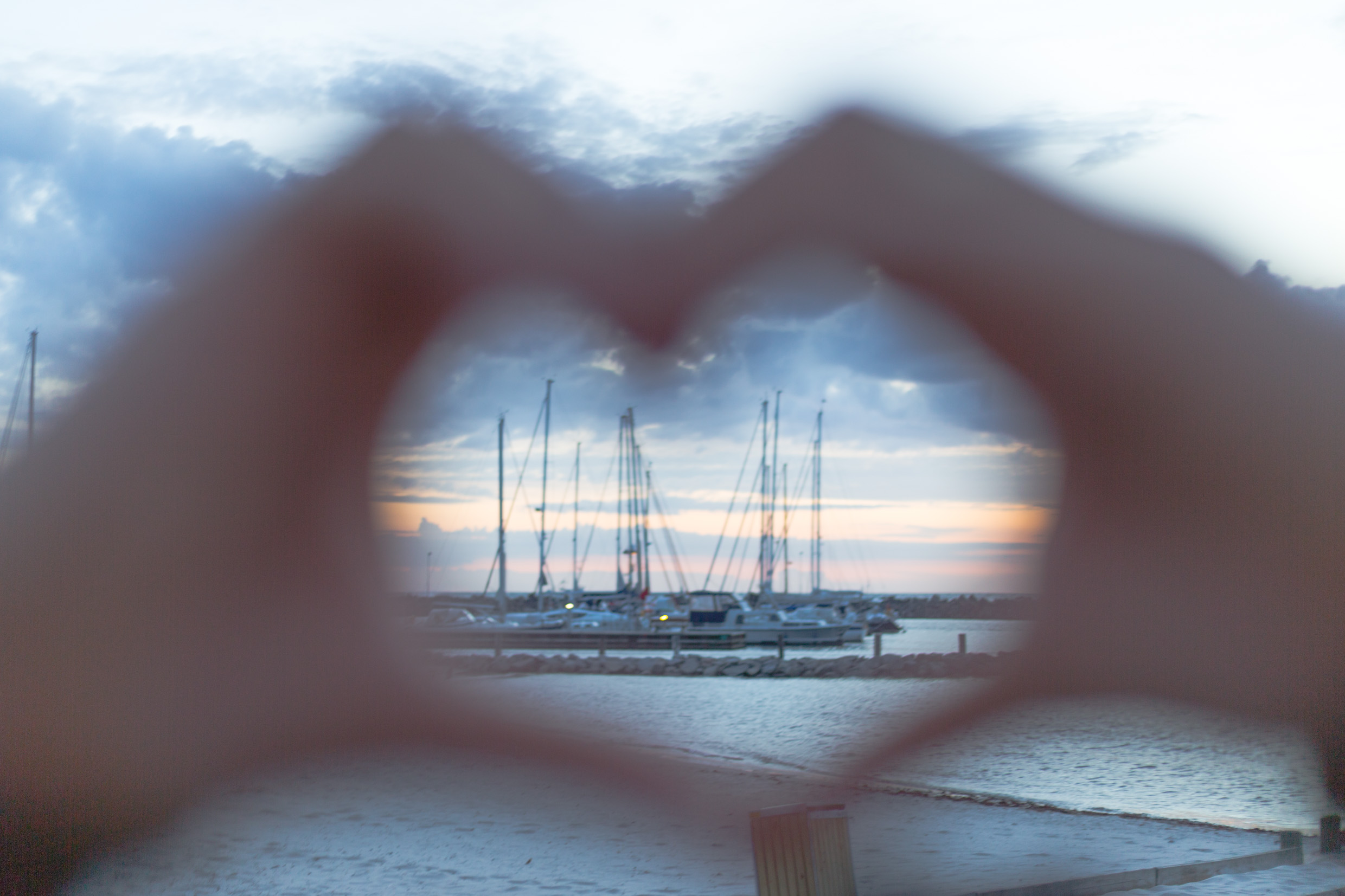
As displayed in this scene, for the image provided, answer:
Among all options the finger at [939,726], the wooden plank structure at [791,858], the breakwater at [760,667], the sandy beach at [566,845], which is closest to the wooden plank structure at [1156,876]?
the sandy beach at [566,845]

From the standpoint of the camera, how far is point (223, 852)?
378 inches

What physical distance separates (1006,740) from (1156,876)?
14.1m

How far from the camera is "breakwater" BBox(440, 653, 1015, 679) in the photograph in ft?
110

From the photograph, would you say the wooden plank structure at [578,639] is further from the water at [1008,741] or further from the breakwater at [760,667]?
the water at [1008,741]

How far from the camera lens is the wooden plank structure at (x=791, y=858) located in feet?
18.5

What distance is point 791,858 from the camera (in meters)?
5.67

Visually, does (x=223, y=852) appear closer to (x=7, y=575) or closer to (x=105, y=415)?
(x=7, y=575)

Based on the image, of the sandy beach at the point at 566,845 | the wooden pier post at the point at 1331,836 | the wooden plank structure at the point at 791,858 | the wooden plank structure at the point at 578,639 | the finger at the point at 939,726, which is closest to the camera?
the wooden plank structure at the point at 791,858

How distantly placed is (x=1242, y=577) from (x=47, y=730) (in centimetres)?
3606

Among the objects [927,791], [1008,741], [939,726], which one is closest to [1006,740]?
[1008,741]

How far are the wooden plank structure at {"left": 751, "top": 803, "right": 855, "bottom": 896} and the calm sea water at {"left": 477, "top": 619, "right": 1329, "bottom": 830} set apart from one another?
741 centimetres

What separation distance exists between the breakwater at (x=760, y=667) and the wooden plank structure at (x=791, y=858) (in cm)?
2827

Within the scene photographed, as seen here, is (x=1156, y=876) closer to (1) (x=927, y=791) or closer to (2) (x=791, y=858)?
(2) (x=791, y=858)

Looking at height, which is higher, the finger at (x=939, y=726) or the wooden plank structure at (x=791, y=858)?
the wooden plank structure at (x=791, y=858)
